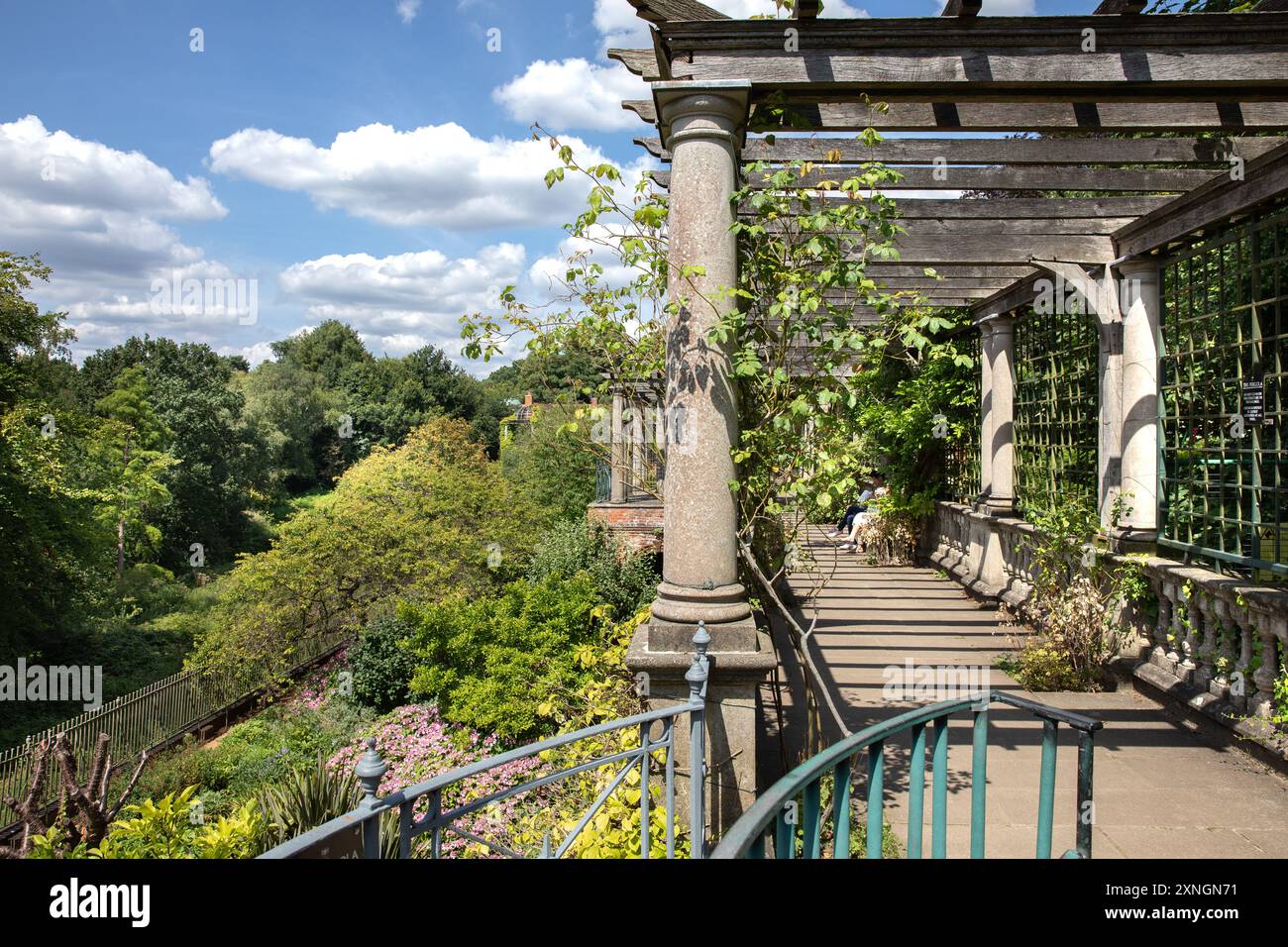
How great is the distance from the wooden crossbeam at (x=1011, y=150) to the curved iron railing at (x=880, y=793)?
164 inches

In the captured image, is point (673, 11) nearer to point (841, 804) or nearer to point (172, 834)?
point (841, 804)

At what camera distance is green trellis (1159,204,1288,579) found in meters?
5.53

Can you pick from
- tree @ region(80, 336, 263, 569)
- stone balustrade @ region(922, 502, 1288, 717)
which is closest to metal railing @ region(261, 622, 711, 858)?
stone balustrade @ region(922, 502, 1288, 717)

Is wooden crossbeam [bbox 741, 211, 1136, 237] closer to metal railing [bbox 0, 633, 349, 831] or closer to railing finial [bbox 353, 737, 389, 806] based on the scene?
railing finial [bbox 353, 737, 389, 806]

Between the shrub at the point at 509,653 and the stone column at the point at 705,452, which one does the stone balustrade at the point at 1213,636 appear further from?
the shrub at the point at 509,653

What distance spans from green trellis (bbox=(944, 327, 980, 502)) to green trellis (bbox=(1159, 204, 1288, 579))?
4599 mm

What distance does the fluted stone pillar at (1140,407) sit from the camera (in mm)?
6785

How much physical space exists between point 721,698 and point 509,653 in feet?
13.9

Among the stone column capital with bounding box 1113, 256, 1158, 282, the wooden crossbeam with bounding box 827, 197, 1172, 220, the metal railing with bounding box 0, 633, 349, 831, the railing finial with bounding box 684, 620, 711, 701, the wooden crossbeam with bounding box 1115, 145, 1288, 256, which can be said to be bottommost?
the metal railing with bounding box 0, 633, 349, 831

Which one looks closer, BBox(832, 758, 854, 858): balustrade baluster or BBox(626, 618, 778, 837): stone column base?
BBox(832, 758, 854, 858): balustrade baluster

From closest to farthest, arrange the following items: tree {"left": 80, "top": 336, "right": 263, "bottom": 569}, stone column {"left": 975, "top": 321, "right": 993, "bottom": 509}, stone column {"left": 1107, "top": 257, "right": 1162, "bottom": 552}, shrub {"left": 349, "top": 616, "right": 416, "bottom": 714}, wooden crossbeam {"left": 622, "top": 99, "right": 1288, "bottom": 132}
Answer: wooden crossbeam {"left": 622, "top": 99, "right": 1288, "bottom": 132} → stone column {"left": 1107, "top": 257, "right": 1162, "bottom": 552} → stone column {"left": 975, "top": 321, "right": 993, "bottom": 509} → shrub {"left": 349, "top": 616, "right": 416, "bottom": 714} → tree {"left": 80, "top": 336, "right": 263, "bottom": 569}

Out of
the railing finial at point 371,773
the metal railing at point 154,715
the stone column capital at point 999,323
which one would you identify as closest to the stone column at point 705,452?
the railing finial at point 371,773
